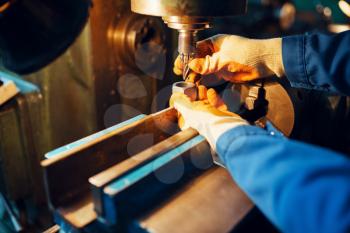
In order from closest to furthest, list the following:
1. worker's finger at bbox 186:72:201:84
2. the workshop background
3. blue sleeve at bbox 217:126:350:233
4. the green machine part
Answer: blue sleeve at bbox 217:126:350:233, worker's finger at bbox 186:72:201:84, the workshop background, the green machine part

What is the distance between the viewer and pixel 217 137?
69cm

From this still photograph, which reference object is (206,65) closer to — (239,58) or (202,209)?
(239,58)

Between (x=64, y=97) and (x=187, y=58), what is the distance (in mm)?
879

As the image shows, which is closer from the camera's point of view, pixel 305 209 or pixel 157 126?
pixel 305 209

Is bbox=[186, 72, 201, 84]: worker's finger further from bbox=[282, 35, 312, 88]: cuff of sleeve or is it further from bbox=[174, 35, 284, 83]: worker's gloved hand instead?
bbox=[282, 35, 312, 88]: cuff of sleeve

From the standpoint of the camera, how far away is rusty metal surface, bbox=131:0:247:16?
647 millimetres

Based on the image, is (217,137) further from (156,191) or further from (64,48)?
(64,48)

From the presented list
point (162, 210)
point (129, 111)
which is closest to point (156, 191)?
point (162, 210)

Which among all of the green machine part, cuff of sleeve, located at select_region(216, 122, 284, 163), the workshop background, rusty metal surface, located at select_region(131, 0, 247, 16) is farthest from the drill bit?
the green machine part

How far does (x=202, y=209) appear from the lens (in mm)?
633

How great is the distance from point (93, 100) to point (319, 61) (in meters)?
0.91

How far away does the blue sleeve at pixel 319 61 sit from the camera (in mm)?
850

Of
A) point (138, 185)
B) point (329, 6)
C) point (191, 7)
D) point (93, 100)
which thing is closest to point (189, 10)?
point (191, 7)

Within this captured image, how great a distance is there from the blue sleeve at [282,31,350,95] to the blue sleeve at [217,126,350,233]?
0.42m
